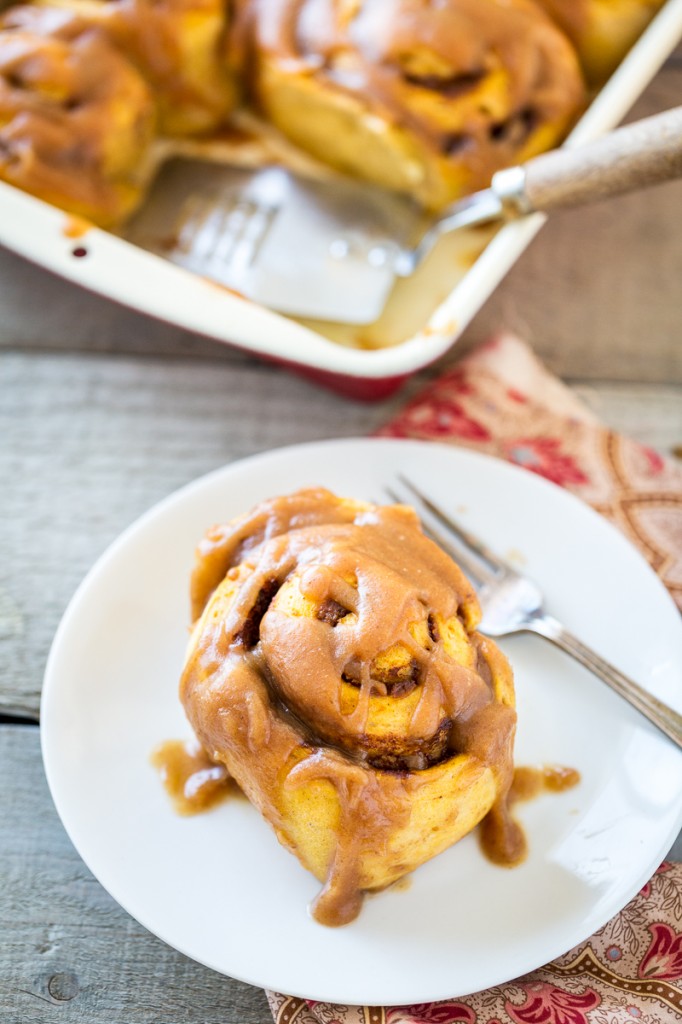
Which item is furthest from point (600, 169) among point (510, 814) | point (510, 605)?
point (510, 814)

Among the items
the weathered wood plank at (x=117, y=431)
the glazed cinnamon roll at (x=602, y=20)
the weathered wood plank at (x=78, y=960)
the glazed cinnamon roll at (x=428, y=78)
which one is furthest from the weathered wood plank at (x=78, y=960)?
the glazed cinnamon roll at (x=602, y=20)

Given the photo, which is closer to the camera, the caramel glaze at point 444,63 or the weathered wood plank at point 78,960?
the weathered wood plank at point 78,960

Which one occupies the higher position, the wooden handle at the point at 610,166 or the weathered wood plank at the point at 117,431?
the wooden handle at the point at 610,166

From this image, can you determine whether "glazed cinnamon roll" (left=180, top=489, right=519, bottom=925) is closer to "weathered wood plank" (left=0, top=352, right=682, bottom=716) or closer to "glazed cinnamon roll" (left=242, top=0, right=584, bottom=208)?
"weathered wood plank" (left=0, top=352, right=682, bottom=716)

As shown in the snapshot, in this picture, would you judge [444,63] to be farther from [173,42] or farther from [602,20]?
[173,42]

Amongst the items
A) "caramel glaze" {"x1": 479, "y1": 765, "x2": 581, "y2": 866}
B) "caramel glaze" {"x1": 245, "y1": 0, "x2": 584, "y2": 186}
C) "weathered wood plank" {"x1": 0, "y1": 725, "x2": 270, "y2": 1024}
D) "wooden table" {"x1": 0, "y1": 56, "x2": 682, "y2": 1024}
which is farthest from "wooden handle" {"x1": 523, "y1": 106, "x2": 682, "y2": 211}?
"weathered wood plank" {"x1": 0, "y1": 725, "x2": 270, "y2": 1024}

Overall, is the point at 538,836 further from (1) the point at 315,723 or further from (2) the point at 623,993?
(1) the point at 315,723

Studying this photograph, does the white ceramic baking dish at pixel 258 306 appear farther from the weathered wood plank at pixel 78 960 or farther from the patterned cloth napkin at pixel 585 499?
the weathered wood plank at pixel 78 960

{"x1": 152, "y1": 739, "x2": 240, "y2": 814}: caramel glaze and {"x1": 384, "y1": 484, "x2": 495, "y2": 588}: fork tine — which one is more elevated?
{"x1": 384, "y1": 484, "x2": 495, "y2": 588}: fork tine
